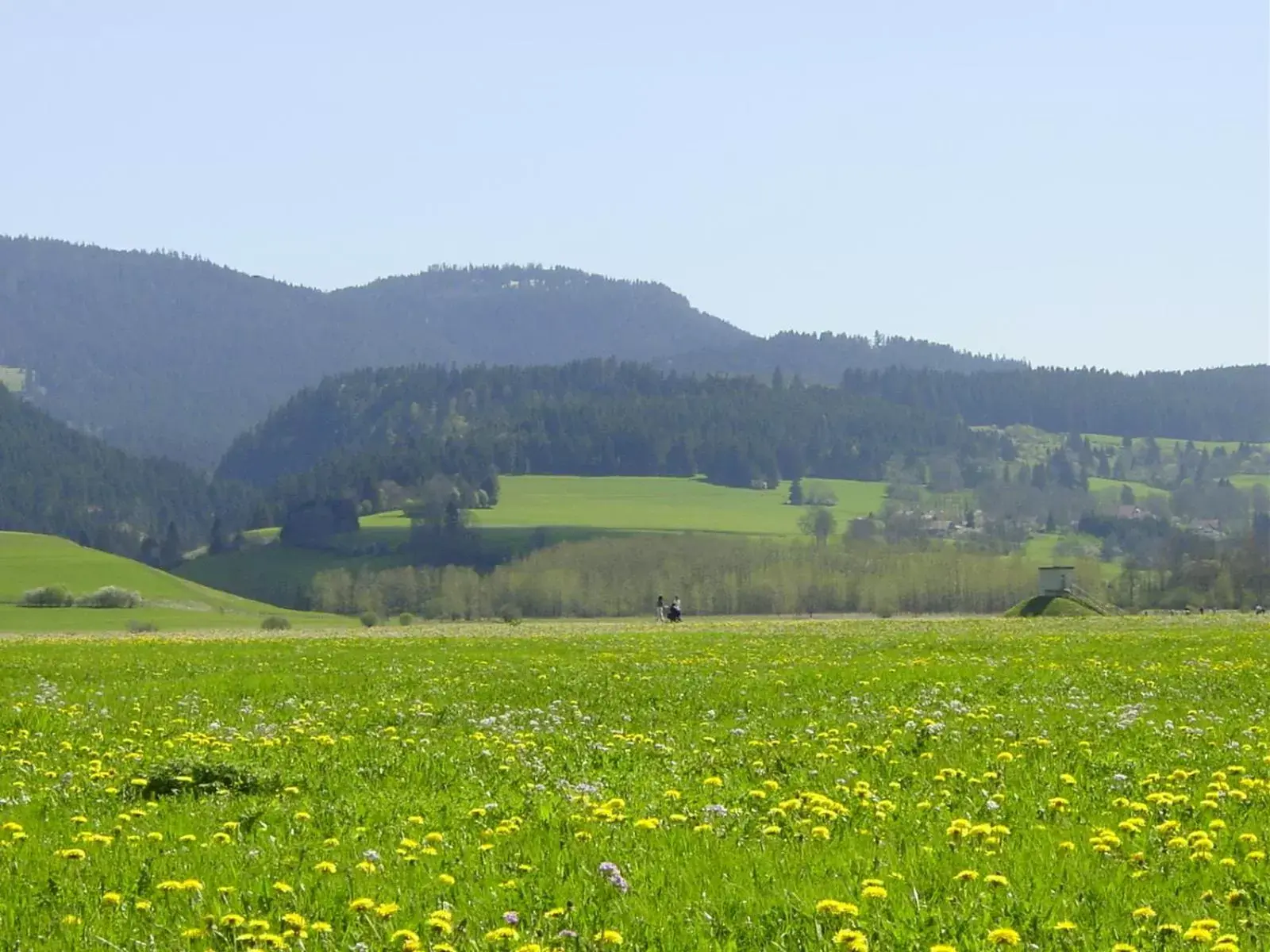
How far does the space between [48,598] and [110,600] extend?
22.2 feet

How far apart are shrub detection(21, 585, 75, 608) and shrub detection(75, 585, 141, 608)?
246cm

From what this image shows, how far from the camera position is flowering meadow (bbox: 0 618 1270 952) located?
26.5ft

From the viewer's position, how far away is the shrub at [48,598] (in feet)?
571

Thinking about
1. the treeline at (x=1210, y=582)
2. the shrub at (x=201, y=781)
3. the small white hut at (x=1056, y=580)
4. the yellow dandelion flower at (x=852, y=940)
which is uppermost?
the yellow dandelion flower at (x=852, y=940)

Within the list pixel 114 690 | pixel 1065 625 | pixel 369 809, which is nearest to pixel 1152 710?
pixel 369 809

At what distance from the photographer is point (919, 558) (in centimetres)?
19650

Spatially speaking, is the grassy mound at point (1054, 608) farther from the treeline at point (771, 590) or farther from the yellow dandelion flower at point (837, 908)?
the treeline at point (771, 590)

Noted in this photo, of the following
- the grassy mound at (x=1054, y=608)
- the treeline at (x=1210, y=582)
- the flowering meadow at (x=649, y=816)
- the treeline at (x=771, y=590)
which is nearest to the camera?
the flowering meadow at (x=649, y=816)

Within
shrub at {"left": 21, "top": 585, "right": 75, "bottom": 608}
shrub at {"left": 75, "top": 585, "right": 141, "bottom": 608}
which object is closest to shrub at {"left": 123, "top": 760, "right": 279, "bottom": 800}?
shrub at {"left": 21, "top": 585, "right": 75, "bottom": 608}

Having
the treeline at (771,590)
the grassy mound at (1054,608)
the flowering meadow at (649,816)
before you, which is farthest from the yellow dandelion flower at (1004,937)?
the treeline at (771,590)

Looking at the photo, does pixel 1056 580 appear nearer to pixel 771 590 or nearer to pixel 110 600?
pixel 771 590

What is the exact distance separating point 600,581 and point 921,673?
6765 inches

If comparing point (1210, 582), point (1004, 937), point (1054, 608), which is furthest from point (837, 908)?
point (1210, 582)

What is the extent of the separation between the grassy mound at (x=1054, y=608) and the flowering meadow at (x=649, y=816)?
2338 inches
